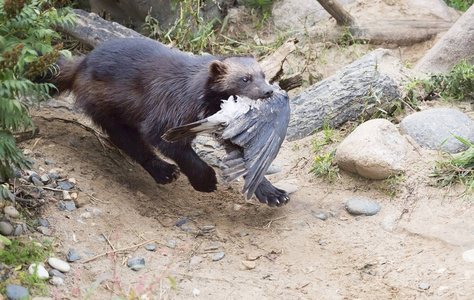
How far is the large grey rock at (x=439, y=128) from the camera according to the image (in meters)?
5.28

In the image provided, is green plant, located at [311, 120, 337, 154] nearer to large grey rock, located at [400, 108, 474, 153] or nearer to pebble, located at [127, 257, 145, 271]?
large grey rock, located at [400, 108, 474, 153]

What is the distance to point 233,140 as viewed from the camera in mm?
4418

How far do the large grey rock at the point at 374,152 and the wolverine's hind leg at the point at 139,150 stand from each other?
149 centimetres

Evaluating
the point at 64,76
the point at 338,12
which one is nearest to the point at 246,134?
the point at 64,76

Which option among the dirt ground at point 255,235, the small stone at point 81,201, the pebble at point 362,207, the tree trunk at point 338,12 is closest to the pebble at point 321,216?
the dirt ground at point 255,235

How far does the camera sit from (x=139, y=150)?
557 cm

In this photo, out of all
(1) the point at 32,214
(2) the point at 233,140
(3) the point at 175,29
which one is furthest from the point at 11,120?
(3) the point at 175,29

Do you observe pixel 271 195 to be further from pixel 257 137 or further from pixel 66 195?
pixel 66 195

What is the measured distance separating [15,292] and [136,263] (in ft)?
2.94

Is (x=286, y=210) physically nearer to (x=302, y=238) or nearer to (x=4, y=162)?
(x=302, y=238)

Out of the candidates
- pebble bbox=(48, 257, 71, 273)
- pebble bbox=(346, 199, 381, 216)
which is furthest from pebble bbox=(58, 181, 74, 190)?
pebble bbox=(346, 199, 381, 216)

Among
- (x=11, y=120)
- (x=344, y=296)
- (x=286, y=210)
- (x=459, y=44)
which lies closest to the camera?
(x=11, y=120)

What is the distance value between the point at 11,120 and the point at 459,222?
10.2 feet

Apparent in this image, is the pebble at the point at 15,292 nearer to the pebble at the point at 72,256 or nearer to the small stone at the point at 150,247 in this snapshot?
the pebble at the point at 72,256
